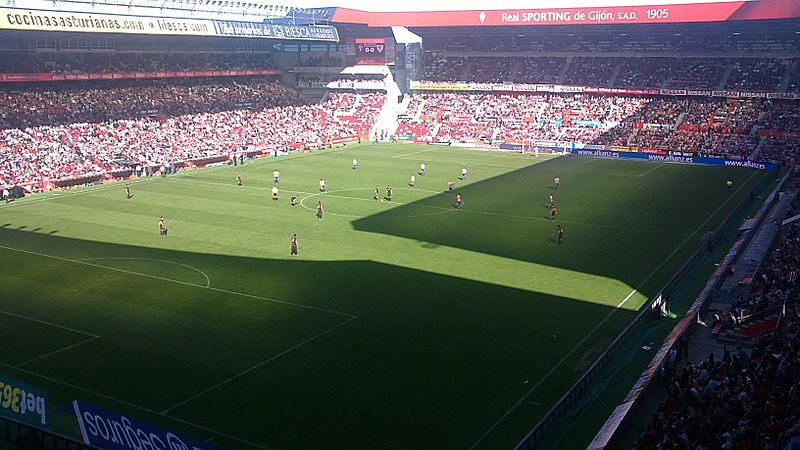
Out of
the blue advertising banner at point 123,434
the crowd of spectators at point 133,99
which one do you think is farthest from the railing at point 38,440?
the crowd of spectators at point 133,99

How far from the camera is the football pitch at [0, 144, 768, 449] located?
22109 mm

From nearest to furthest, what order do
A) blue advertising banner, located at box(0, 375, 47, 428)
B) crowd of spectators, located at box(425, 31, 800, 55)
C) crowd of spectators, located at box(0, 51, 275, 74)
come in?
blue advertising banner, located at box(0, 375, 47, 428)
crowd of spectators, located at box(0, 51, 275, 74)
crowd of spectators, located at box(425, 31, 800, 55)

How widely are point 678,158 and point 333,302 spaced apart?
5509 cm

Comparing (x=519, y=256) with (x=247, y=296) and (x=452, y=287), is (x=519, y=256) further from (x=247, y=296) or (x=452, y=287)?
(x=247, y=296)

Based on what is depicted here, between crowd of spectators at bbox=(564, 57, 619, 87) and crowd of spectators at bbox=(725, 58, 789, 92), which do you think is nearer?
crowd of spectators at bbox=(725, 58, 789, 92)

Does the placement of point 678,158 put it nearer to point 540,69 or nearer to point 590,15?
point 590,15

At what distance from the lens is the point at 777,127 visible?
3066 inches

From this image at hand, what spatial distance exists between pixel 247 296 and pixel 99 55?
58.9 meters

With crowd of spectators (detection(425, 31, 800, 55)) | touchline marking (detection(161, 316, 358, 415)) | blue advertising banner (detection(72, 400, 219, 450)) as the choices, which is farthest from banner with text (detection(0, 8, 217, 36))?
blue advertising banner (detection(72, 400, 219, 450))

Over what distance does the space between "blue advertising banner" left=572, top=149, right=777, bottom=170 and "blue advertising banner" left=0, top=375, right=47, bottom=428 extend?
210ft

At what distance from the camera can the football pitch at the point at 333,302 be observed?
2211cm

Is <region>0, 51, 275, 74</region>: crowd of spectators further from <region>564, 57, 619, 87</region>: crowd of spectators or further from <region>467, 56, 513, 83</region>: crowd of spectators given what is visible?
<region>564, 57, 619, 87</region>: crowd of spectators

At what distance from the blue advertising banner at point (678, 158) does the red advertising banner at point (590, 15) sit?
14800 millimetres

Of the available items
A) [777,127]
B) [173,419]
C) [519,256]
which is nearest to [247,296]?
[173,419]
